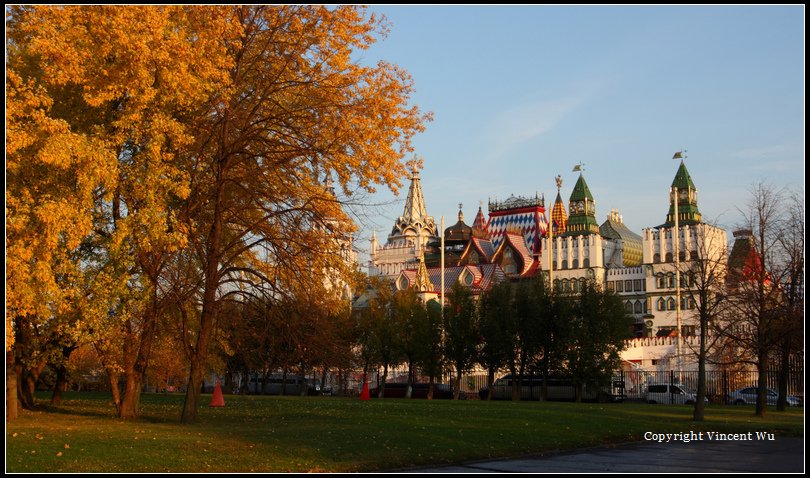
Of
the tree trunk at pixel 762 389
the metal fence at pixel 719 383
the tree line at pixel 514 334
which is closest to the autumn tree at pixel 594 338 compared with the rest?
the tree line at pixel 514 334

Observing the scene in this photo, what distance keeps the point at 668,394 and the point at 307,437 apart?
4389cm

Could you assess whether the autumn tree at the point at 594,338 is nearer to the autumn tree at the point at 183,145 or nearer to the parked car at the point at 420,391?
the parked car at the point at 420,391

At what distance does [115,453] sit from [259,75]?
1266 cm

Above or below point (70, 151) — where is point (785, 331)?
below

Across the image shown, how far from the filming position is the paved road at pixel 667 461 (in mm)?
16422

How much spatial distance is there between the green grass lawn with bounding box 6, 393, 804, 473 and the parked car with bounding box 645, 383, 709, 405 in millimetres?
27548

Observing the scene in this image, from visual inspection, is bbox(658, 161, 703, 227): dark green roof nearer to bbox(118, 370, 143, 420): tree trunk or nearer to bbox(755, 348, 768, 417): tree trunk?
bbox(755, 348, 768, 417): tree trunk

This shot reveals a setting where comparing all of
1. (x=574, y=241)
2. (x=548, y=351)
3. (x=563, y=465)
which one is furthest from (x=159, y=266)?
(x=574, y=241)

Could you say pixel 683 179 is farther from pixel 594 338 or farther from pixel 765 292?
pixel 765 292

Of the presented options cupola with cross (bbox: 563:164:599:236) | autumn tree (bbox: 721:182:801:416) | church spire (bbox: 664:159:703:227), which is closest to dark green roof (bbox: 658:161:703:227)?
church spire (bbox: 664:159:703:227)

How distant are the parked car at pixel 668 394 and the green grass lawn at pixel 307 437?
A: 27.5 meters

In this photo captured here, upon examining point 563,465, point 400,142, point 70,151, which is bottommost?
point 563,465

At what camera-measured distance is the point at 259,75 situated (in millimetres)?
25734

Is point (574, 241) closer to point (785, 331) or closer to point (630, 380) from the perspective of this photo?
point (630, 380)
